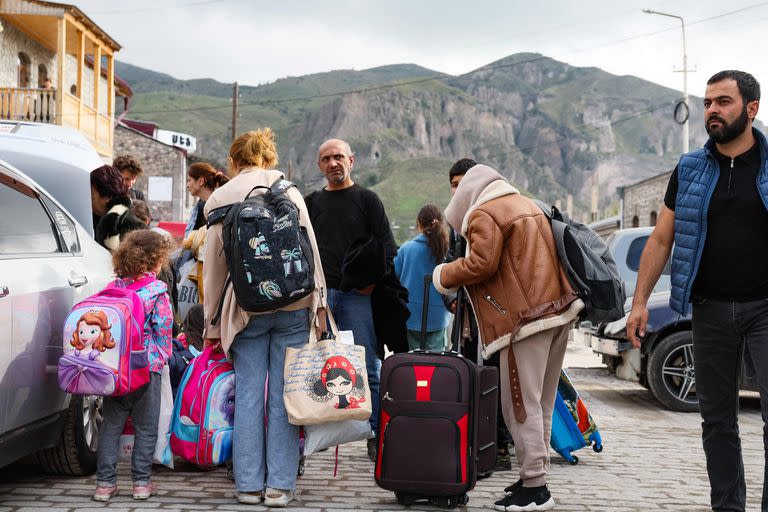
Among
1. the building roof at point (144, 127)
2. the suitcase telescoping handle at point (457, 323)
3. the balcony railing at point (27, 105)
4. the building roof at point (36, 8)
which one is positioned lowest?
the suitcase telescoping handle at point (457, 323)

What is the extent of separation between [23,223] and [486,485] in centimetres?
303

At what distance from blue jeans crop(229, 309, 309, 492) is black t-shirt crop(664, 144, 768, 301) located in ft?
6.88

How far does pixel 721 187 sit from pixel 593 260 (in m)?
0.81

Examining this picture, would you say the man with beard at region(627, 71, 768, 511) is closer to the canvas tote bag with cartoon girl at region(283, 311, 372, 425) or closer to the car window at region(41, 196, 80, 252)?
the canvas tote bag with cartoon girl at region(283, 311, 372, 425)

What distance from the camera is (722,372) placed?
4.41 meters

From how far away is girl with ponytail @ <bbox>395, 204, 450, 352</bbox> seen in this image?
24.6ft

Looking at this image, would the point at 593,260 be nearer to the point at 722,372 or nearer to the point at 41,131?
the point at 722,372

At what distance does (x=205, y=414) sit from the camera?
16.6ft

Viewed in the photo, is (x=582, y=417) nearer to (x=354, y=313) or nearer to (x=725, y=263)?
(x=354, y=313)

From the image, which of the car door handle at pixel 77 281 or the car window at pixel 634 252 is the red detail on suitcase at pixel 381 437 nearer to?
the car door handle at pixel 77 281

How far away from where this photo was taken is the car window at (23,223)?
468 centimetres

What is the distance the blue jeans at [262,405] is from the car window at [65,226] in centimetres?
117

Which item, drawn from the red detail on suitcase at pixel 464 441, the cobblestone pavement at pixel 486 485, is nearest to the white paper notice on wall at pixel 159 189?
the cobblestone pavement at pixel 486 485

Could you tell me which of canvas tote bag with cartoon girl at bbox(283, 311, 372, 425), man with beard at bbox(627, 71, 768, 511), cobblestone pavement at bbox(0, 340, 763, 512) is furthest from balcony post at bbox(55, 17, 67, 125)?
man with beard at bbox(627, 71, 768, 511)
